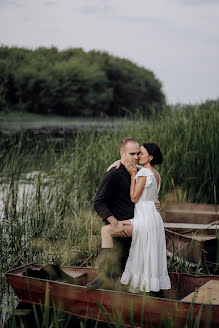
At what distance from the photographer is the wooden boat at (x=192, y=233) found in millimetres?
4426

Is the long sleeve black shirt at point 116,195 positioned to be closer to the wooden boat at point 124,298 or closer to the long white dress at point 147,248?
the long white dress at point 147,248

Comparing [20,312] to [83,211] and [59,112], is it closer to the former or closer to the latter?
[83,211]

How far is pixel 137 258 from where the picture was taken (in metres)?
3.33

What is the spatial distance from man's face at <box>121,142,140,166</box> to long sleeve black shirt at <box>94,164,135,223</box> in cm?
17

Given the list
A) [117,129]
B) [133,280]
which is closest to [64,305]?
[133,280]

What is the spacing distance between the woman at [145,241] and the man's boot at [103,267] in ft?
0.50

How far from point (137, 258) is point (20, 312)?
4.30 feet

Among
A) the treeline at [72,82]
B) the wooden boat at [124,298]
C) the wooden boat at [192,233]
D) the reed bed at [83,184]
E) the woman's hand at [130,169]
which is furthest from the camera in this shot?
the treeline at [72,82]

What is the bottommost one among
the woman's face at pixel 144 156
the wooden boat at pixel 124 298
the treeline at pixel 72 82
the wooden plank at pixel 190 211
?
the wooden boat at pixel 124 298

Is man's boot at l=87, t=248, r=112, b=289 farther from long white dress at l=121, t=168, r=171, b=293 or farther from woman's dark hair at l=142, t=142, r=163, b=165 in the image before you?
woman's dark hair at l=142, t=142, r=163, b=165

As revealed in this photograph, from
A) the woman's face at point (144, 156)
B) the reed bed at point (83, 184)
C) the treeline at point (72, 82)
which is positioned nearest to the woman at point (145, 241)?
the woman's face at point (144, 156)

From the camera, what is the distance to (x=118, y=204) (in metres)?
3.58

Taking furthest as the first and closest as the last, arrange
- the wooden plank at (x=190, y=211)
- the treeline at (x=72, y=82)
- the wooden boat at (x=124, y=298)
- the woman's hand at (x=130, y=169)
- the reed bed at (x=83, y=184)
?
the treeline at (x=72, y=82), the wooden plank at (x=190, y=211), the reed bed at (x=83, y=184), the woman's hand at (x=130, y=169), the wooden boat at (x=124, y=298)

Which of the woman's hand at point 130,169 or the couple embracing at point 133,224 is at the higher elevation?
the woman's hand at point 130,169
